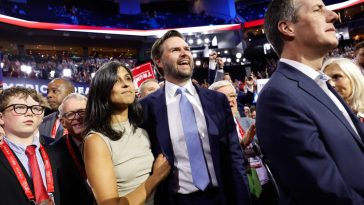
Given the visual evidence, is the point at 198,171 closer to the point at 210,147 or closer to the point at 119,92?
the point at 210,147

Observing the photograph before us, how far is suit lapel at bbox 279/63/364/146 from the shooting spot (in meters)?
1.23

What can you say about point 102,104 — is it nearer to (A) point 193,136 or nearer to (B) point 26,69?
(A) point 193,136

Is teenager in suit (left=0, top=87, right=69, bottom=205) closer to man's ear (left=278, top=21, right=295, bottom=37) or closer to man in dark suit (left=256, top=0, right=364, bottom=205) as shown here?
man in dark suit (left=256, top=0, right=364, bottom=205)

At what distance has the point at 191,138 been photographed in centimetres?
200

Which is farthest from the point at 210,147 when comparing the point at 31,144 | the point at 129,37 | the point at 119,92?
the point at 129,37

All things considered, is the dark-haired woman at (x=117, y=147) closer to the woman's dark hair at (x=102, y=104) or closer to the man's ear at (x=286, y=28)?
the woman's dark hair at (x=102, y=104)

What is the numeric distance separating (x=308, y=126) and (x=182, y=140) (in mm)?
963

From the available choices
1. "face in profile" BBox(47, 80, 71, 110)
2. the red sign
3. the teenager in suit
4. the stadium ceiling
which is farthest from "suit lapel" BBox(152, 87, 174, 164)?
the stadium ceiling

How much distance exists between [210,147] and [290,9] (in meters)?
0.92

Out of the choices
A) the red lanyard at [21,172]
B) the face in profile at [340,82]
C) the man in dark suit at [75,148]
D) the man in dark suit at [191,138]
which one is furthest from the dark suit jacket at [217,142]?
the face in profile at [340,82]

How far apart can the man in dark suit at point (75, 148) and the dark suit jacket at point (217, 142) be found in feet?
1.66

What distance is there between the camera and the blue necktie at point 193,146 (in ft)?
6.32

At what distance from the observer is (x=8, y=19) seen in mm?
18109

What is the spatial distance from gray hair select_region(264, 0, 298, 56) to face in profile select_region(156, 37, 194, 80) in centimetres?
73
